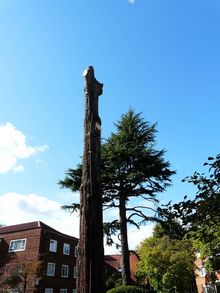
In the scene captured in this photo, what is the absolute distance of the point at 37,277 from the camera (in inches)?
1325

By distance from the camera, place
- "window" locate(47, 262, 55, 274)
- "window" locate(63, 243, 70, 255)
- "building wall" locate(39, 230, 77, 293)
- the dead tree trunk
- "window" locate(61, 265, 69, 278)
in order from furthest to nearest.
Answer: "window" locate(63, 243, 70, 255)
"window" locate(61, 265, 69, 278)
"window" locate(47, 262, 55, 274)
"building wall" locate(39, 230, 77, 293)
the dead tree trunk

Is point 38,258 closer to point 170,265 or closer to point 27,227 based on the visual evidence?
point 27,227

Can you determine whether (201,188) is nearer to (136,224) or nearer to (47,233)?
(136,224)

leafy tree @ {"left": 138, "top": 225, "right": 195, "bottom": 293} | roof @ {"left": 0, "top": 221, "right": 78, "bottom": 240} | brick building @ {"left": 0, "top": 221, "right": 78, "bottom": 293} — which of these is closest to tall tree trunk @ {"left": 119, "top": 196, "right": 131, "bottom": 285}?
leafy tree @ {"left": 138, "top": 225, "right": 195, "bottom": 293}

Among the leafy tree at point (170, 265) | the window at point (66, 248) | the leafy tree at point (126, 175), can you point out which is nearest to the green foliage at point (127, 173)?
the leafy tree at point (126, 175)

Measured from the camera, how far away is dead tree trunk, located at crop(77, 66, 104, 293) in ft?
14.1

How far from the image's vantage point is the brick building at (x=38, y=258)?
32781 millimetres

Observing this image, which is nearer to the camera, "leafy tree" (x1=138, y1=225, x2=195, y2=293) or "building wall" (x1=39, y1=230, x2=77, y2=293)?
"leafy tree" (x1=138, y1=225, x2=195, y2=293)

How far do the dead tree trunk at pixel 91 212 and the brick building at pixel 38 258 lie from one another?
97.6 feet

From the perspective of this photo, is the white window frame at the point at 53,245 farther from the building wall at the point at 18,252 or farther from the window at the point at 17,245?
the window at the point at 17,245

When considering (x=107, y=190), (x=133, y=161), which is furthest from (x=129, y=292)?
(x=133, y=161)

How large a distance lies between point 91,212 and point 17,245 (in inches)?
1446

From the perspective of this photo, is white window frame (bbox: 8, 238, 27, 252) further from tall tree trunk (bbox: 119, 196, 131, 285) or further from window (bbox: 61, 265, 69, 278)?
tall tree trunk (bbox: 119, 196, 131, 285)

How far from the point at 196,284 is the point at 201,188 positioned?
4046 cm
